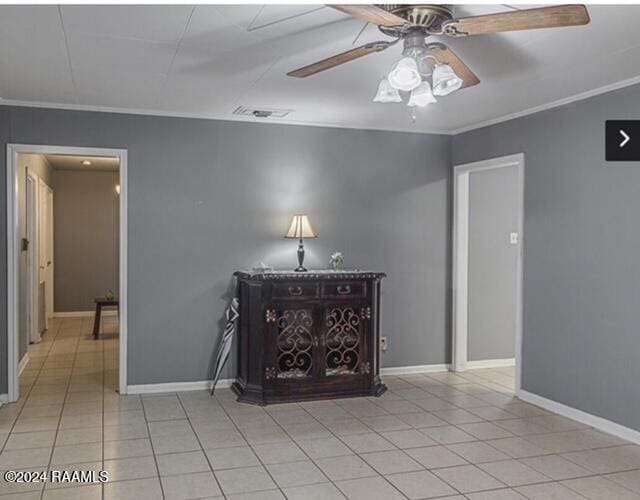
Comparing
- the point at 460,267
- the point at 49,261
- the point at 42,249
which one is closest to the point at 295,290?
the point at 460,267

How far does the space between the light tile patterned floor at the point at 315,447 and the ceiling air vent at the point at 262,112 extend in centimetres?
228

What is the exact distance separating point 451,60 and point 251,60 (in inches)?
48.8

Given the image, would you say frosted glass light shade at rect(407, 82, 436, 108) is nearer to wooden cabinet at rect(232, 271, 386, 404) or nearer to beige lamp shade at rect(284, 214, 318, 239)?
wooden cabinet at rect(232, 271, 386, 404)

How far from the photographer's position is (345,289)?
15.9ft

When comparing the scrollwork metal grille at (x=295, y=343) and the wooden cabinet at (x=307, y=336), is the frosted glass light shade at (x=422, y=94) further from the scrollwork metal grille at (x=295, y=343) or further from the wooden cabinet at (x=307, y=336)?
the scrollwork metal grille at (x=295, y=343)

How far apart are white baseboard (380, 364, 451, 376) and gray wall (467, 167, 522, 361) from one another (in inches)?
11.9

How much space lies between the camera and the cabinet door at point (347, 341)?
4859 millimetres

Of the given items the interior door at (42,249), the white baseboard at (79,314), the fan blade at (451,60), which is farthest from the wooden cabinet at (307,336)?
the white baseboard at (79,314)

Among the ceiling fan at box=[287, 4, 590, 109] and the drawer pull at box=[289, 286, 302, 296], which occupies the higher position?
the ceiling fan at box=[287, 4, 590, 109]

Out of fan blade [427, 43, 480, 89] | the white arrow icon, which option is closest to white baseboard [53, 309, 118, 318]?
the white arrow icon

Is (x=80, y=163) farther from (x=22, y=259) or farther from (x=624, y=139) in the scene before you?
(x=624, y=139)

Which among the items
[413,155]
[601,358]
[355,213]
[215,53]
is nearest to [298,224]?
[355,213]

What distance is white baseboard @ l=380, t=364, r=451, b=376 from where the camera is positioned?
18.6ft

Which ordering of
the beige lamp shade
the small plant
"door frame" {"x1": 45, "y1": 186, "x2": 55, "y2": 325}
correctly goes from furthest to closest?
"door frame" {"x1": 45, "y1": 186, "x2": 55, "y2": 325}, the small plant, the beige lamp shade
